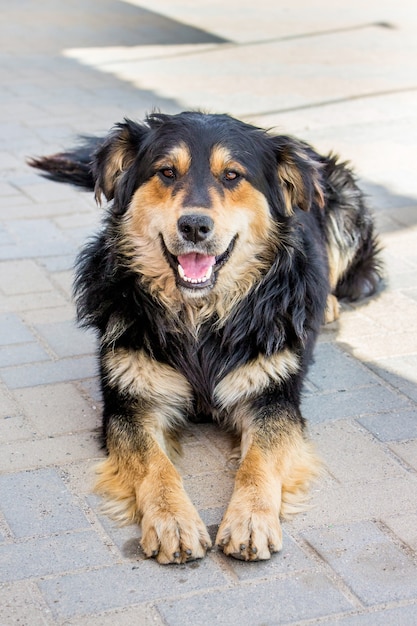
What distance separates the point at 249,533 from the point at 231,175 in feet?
4.61

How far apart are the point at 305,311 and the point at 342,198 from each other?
1.59 m

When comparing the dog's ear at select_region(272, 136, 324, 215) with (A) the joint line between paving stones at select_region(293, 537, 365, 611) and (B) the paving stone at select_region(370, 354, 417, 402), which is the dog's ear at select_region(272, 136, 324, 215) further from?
(A) the joint line between paving stones at select_region(293, 537, 365, 611)

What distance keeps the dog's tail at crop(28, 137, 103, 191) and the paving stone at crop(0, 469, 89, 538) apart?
2.54 metres

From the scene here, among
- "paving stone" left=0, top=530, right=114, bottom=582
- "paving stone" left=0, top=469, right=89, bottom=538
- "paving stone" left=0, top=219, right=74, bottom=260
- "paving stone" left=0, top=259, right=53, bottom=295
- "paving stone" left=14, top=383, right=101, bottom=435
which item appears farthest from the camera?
"paving stone" left=0, top=219, right=74, bottom=260

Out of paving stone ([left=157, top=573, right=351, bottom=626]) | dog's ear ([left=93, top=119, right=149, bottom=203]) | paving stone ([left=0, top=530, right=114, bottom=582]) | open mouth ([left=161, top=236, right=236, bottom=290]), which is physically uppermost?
dog's ear ([left=93, top=119, right=149, bottom=203])

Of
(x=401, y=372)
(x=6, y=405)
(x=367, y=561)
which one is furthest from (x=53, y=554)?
(x=401, y=372)

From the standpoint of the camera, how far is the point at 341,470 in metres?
3.83

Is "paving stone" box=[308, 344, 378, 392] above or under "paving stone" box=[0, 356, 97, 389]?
above

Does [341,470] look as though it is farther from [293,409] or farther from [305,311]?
[305,311]

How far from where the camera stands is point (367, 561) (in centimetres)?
324

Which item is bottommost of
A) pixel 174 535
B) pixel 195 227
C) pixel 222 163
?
pixel 174 535

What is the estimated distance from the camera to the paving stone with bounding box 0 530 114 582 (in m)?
3.15

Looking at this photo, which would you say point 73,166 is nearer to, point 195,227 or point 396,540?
point 195,227

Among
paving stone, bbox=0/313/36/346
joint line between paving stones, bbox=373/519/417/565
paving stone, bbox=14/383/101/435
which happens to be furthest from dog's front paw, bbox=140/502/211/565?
paving stone, bbox=0/313/36/346
